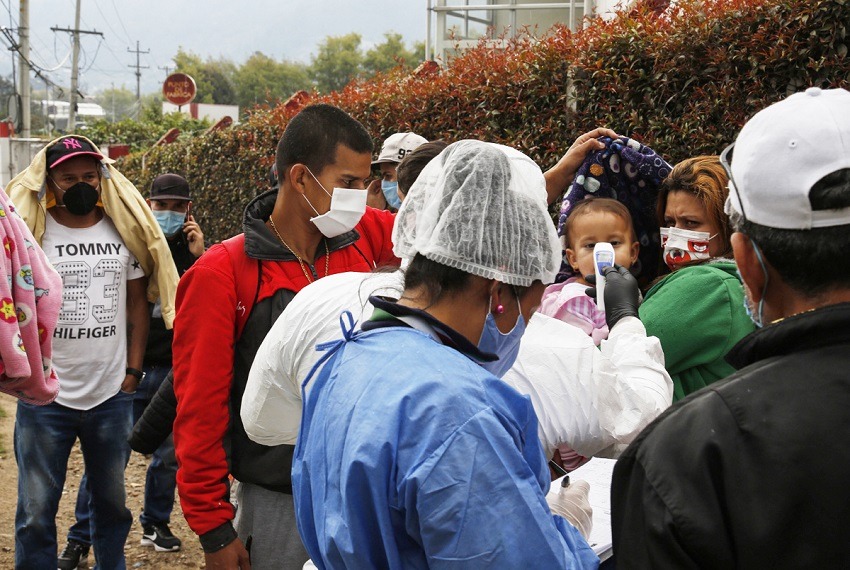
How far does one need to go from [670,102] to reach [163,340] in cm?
352

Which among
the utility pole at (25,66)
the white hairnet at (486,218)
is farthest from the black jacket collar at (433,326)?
the utility pole at (25,66)

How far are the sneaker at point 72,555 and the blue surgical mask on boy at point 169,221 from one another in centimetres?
220

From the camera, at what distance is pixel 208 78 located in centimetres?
10450

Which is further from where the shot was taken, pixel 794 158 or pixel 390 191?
pixel 390 191

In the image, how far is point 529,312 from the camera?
1.96 m

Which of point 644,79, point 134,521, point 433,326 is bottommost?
point 134,521

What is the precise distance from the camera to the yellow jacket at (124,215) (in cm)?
446

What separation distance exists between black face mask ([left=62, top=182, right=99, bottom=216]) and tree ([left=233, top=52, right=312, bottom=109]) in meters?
115

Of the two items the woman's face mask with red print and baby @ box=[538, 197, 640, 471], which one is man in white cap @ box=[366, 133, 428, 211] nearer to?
baby @ box=[538, 197, 640, 471]

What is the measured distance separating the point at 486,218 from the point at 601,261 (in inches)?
49.5

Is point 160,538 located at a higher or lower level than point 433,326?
lower

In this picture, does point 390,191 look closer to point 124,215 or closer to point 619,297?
point 124,215

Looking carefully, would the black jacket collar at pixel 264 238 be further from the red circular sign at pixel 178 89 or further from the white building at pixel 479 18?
the red circular sign at pixel 178 89

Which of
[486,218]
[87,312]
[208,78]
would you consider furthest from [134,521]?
[208,78]
